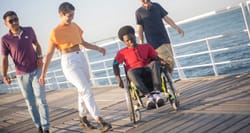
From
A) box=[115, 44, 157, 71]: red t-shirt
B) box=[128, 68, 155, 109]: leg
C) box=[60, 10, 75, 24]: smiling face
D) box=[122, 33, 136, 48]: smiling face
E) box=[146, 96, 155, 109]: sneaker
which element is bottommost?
box=[146, 96, 155, 109]: sneaker

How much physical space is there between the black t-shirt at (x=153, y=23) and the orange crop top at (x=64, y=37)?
1.22m

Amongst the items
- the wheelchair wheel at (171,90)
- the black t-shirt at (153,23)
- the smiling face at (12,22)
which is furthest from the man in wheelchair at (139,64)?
the smiling face at (12,22)

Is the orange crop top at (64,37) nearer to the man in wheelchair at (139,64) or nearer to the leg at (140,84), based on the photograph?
the man in wheelchair at (139,64)

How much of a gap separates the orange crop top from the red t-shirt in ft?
1.98

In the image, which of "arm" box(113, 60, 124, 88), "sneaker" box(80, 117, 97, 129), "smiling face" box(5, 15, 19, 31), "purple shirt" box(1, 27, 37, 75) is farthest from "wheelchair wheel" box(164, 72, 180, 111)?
"smiling face" box(5, 15, 19, 31)

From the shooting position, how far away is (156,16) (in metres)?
4.59

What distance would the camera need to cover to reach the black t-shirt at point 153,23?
4.57 metres

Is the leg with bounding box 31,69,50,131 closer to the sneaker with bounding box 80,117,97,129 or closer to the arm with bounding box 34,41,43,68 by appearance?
the arm with bounding box 34,41,43,68

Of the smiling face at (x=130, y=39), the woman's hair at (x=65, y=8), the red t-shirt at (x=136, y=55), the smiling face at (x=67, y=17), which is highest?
the woman's hair at (x=65, y=8)

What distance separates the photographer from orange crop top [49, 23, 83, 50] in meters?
3.66

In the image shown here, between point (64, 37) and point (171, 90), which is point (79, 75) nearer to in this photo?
point (64, 37)

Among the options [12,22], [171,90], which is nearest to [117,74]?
[171,90]

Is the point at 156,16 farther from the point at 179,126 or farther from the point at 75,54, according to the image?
the point at 179,126

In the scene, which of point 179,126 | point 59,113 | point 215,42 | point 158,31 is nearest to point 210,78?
point 158,31
